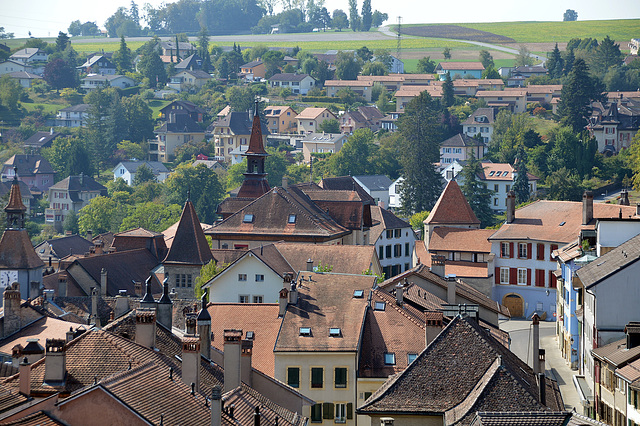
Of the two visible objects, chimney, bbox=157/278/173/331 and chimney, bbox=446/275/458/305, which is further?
chimney, bbox=446/275/458/305

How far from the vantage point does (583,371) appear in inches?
2076

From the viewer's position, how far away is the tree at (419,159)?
12425 cm

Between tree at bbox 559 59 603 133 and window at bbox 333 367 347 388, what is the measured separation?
332ft

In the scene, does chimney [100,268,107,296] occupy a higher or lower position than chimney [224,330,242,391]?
lower

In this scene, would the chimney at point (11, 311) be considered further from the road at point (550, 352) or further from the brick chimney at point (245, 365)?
the road at point (550, 352)

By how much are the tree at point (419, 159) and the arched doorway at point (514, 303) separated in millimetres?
45336

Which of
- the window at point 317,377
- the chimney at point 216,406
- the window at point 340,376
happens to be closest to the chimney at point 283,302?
the window at point 317,377

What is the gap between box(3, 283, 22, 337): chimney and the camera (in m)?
46.8

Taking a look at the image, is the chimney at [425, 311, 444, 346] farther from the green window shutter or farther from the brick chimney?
the green window shutter

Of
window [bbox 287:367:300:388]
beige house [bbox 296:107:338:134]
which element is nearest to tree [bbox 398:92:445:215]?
beige house [bbox 296:107:338:134]

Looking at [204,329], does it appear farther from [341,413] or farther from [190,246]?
[190,246]

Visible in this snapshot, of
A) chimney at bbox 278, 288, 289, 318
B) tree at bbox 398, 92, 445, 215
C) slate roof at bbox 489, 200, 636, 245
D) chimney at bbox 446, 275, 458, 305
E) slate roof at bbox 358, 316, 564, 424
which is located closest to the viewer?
slate roof at bbox 358, 316, 564, 424

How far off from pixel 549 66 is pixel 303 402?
169m

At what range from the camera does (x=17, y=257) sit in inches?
2879
